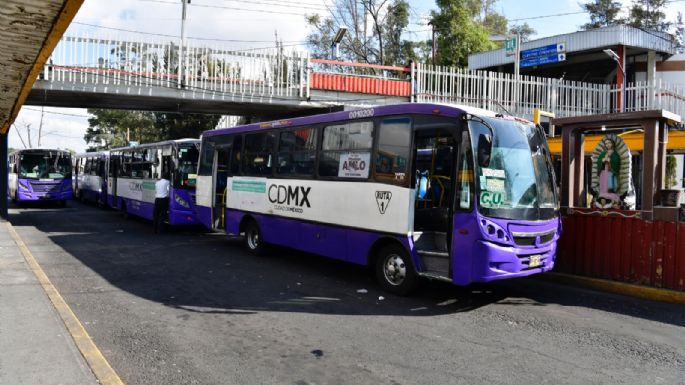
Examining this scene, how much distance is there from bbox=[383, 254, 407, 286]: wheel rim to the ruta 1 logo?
2.39 feet

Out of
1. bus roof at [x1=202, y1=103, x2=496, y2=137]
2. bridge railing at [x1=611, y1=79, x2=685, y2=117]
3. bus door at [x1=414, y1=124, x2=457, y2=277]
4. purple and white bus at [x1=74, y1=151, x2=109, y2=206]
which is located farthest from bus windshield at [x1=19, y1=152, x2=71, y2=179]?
bridge railing at [x1=611, y1=79, x2=685, y2=117]

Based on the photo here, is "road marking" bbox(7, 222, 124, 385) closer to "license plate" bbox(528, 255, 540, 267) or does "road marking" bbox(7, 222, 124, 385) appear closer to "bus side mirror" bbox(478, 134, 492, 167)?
"bus side mirror" bbox(478, 134, 492, 167)

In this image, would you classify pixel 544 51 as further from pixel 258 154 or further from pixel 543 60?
pixel 258 154

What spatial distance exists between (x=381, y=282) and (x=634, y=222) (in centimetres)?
407

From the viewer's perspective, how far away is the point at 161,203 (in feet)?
50.6

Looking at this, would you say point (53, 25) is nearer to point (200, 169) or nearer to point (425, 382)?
point (425, 382)

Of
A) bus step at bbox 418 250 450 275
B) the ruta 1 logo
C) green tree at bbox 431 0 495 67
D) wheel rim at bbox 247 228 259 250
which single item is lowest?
wheel rim at bbox 247 228 259 250

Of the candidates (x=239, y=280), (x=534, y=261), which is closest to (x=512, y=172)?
(x=534, y=261)

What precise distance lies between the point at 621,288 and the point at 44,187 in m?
24.4

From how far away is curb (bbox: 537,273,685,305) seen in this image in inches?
299

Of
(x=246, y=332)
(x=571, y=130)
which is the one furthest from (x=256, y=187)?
(x=571, y=130)

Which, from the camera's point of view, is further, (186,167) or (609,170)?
(186,167)

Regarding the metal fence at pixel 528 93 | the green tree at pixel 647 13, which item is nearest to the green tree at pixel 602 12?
the green tree at pixel 647 13

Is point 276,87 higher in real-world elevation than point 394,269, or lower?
higher
